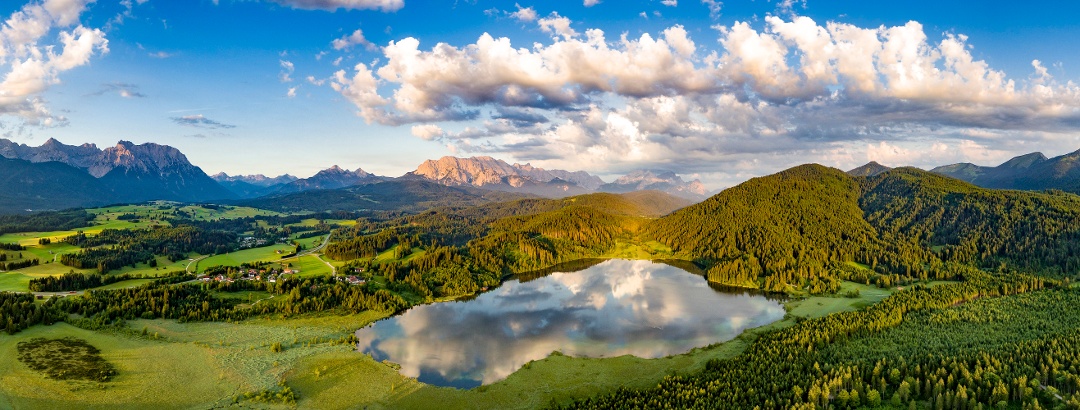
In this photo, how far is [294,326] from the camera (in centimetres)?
9588

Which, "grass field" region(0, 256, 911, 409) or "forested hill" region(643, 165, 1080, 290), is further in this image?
"forested hill" region(643, 165, 1080, 290)

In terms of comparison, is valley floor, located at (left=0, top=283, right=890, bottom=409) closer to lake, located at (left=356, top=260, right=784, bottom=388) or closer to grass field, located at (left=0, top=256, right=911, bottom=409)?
grass field, located at (left=0, top=256, right=911, bottom=409)

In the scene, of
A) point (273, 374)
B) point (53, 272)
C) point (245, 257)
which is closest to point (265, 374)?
point (273, 374)

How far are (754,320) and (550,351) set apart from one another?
4943 cm

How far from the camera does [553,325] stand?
10188cm

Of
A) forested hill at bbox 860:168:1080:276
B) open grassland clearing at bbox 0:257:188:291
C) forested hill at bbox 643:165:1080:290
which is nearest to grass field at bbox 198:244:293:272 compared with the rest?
open grassland clearing at bbox 0:257:188:291

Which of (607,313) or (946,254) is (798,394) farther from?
(946,254)

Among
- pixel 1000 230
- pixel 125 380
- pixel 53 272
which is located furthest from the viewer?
pixel 1000 230

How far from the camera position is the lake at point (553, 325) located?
80.9 meters

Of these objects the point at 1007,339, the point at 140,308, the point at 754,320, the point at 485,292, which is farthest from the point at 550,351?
the point at 140,308

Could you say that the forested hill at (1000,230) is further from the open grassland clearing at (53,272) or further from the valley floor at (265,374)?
the open grassland clearing at (53,272)

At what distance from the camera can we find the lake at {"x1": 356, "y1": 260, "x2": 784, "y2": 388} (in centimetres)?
8094

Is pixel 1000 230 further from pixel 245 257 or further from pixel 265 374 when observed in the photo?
pixel 245 257

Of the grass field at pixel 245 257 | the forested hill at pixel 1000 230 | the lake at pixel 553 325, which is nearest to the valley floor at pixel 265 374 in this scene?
the lake at pixel 553 325
